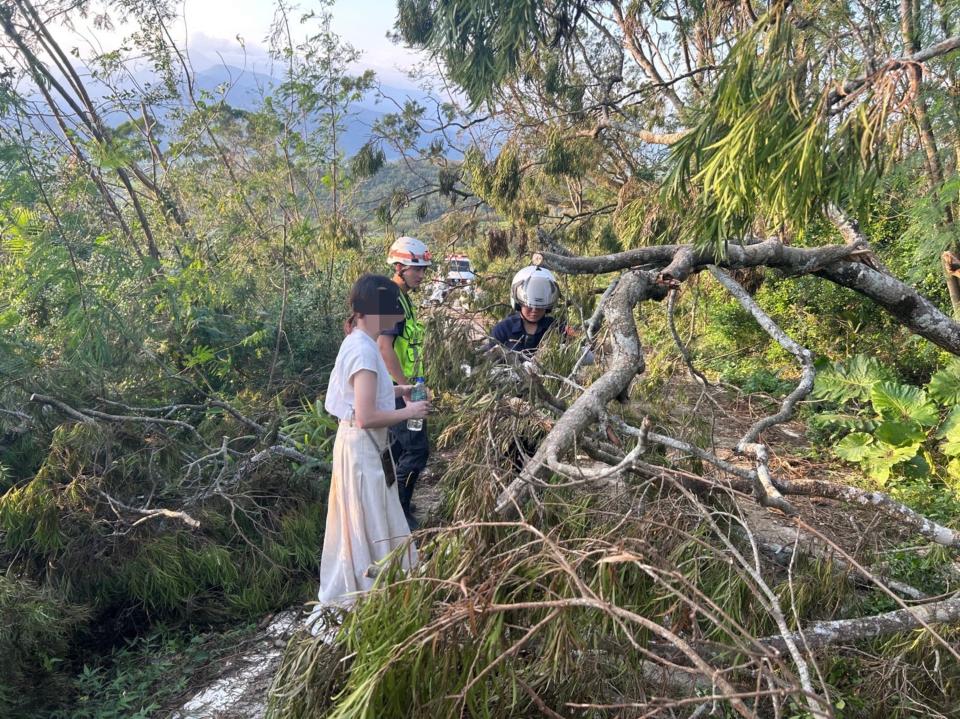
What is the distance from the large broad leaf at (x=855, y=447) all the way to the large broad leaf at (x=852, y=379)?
15.0 inches

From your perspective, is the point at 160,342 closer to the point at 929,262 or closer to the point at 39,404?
the point at 39,404

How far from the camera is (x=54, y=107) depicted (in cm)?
564

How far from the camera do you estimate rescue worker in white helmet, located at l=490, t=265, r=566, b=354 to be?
3.46 meters

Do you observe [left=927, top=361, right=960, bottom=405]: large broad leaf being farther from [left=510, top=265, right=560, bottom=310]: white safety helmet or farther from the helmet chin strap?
the helmet chin strap

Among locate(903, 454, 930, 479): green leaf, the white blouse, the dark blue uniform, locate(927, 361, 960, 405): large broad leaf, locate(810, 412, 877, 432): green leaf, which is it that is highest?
the dark blue uniform

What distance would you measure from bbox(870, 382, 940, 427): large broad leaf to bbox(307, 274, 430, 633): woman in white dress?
4.14 meters

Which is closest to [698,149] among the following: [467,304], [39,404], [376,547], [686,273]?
[686,273]

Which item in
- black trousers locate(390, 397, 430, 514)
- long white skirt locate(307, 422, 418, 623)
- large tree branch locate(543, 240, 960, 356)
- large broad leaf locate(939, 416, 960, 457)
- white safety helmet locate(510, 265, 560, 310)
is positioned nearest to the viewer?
long white skirt locate(307, 422, 418, 623)

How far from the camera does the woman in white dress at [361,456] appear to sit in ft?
9.00

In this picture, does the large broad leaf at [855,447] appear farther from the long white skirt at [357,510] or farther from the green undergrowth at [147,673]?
the green undergrowth at [147,673]

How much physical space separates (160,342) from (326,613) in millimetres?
3705

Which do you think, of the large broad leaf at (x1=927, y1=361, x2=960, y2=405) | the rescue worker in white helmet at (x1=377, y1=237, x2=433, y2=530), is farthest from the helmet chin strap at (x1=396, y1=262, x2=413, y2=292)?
the large broad leaf at (x1=927, y1=361, x2=960, y2=405)

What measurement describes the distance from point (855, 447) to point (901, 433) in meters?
0.33

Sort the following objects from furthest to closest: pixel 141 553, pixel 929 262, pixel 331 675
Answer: pixel 929 262, pixel 141 553, pixel 331 675
